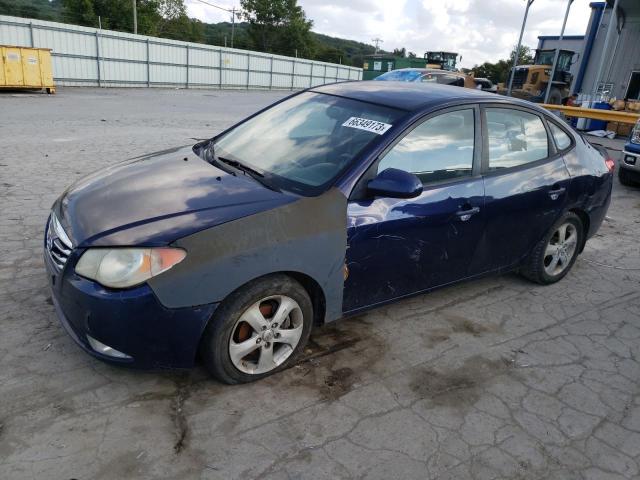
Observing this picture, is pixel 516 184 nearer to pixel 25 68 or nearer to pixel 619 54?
pixel 25 68

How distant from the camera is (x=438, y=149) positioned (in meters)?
3.26

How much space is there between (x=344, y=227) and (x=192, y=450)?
136cm

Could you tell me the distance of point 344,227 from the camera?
280 centimetres

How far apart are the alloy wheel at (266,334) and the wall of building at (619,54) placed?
23.0 metres

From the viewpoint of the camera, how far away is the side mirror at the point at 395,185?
2.79 meters

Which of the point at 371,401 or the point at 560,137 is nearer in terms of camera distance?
the point at 371,401

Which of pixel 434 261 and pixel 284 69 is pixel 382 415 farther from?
pixel 284 69

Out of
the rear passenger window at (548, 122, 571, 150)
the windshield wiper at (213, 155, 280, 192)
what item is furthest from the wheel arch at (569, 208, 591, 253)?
the windshield wiper at (213, 155, 280, 192)

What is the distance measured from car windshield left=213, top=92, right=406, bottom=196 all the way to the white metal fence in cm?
2204

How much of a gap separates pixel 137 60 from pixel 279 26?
43.9 meters

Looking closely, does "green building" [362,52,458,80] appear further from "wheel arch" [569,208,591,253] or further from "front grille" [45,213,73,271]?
"front grille" [45,213,73,271]

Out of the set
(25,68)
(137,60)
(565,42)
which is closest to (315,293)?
(25,68)

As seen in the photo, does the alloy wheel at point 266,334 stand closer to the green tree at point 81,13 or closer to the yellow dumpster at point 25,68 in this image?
the yellow dumpster at point 25,68

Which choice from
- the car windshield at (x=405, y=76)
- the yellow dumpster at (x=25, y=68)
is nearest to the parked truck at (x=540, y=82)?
the car windshield at (x=405, y=76)
